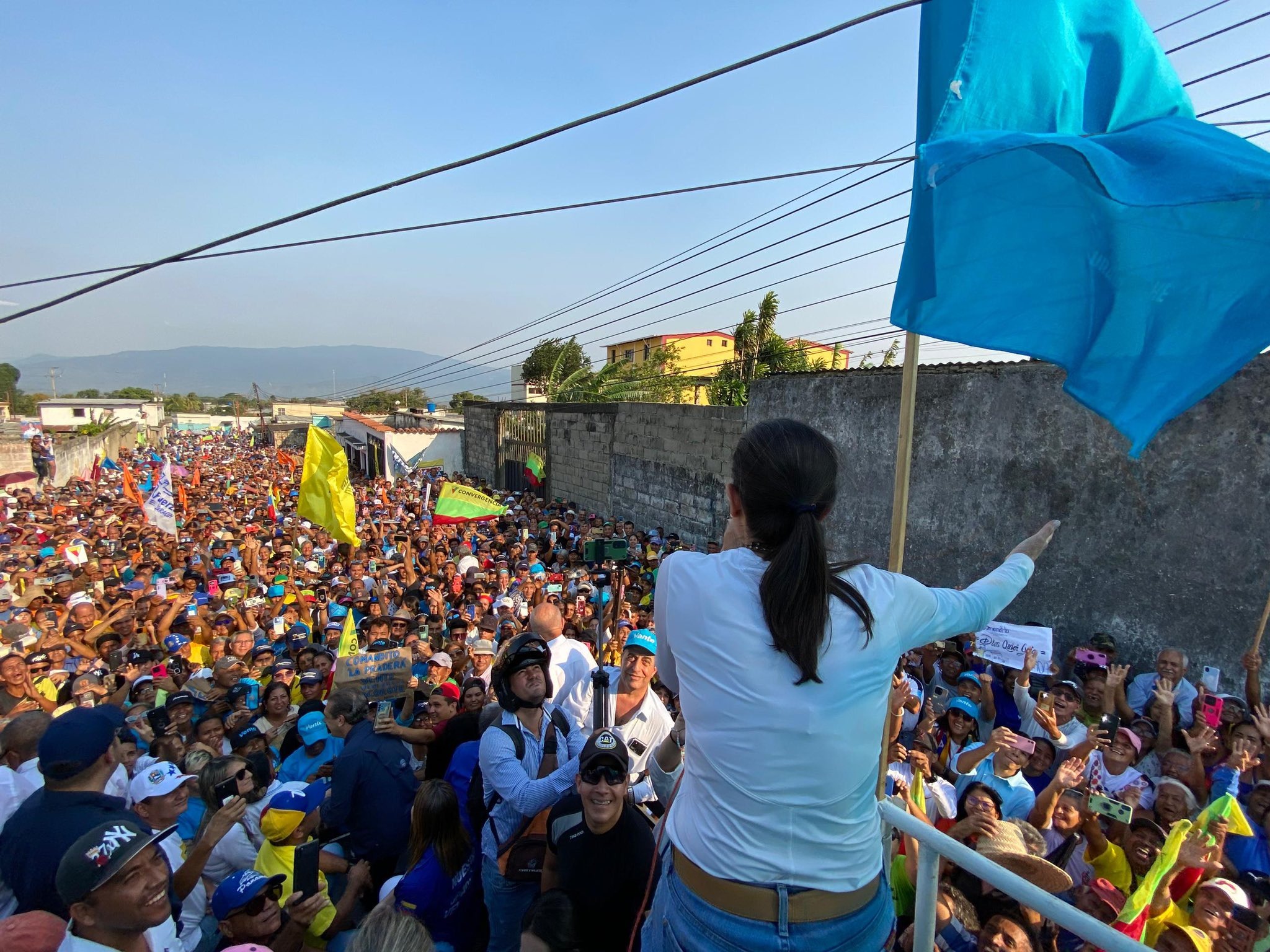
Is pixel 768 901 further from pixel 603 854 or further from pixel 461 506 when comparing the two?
pixel 461 506

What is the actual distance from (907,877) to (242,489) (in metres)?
22.4

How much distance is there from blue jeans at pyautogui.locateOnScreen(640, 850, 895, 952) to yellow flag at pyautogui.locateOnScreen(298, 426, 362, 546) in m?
9.38

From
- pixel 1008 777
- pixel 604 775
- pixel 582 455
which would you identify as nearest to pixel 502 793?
pixel 604 775

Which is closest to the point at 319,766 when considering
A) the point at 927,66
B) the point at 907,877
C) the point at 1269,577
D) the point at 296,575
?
the point at 907,877

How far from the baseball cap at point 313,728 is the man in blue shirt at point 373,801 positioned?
0.86 meters

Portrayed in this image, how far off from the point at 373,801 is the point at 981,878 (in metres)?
2.93

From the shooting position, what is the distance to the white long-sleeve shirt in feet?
3.98

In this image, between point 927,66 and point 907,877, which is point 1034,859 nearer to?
point 907,877

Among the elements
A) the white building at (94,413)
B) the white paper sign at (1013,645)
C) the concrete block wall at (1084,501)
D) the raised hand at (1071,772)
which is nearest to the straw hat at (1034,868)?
the raised hand at (1071,772)

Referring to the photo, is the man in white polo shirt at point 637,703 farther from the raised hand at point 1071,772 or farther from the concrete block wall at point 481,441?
the concrete block wall at point 481,441

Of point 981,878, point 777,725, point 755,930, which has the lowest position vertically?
point 981,878

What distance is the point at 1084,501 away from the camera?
23.2 feet

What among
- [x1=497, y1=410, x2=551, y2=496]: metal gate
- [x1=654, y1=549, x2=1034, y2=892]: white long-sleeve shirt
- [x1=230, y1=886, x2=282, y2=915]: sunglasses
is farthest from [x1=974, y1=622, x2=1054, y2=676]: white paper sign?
[x1=497, y1=410, x2=551, y2=496]: metal gate

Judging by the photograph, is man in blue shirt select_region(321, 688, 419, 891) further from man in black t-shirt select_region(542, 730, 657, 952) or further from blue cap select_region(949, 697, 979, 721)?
blue cap select_region(949, 697, 979, 721)
